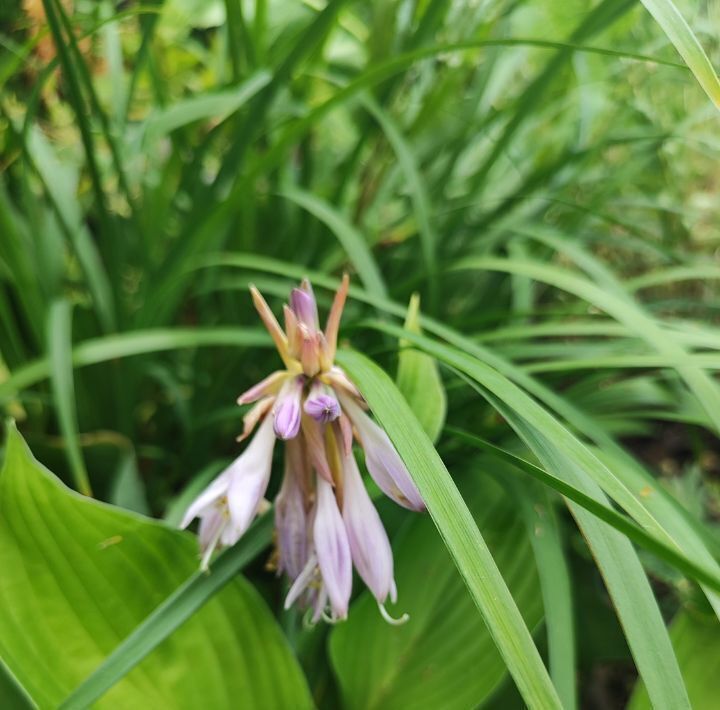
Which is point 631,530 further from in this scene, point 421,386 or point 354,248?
point 354,248

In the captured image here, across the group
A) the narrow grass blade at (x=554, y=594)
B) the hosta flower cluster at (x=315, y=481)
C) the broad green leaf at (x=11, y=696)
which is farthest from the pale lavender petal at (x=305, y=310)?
the broad green leaf at (x=11, y=696)

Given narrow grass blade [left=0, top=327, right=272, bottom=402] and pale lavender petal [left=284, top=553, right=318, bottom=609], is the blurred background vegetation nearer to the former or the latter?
narrow grass blade [left=0, top=327, right=272, bottom=402]

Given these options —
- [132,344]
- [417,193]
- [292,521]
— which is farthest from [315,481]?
[417,193]

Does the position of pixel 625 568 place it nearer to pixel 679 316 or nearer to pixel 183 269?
pixel 183 269

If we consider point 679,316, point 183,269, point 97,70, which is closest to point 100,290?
point 183,269

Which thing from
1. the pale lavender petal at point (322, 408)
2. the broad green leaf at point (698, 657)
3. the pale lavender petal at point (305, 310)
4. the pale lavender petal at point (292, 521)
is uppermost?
the pale lavender petal at point (305, 310)

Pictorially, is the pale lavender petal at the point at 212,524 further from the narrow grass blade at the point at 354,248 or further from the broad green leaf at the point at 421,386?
the narrow grass blade at the point at 354,248

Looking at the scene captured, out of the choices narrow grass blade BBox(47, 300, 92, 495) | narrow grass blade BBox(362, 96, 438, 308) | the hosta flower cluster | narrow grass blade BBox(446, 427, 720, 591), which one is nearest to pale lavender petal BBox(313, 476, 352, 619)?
the hosta flower cluster
